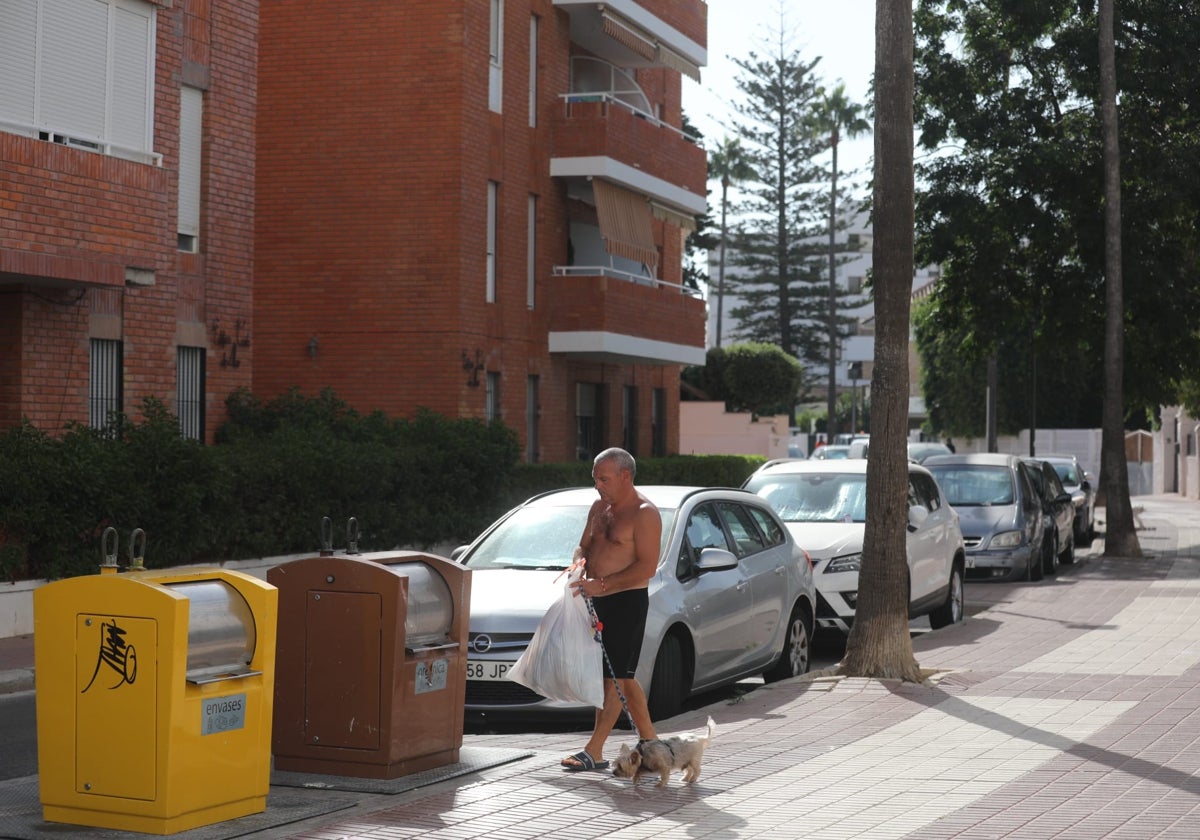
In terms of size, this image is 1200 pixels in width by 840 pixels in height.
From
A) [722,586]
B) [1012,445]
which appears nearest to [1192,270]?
[722,586]

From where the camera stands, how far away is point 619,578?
847cm

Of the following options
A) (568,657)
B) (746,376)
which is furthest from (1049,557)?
(746,376)

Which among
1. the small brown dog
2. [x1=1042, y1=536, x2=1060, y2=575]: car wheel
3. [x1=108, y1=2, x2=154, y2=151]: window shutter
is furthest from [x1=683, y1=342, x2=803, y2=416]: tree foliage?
the small brown dog

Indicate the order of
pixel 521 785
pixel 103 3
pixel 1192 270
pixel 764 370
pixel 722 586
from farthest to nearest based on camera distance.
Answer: pixel 764 370, pixel 1192 270, pixel 103 3, pixel 722 586, pixel 521 785

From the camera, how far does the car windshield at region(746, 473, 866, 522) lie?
1652 centimetres

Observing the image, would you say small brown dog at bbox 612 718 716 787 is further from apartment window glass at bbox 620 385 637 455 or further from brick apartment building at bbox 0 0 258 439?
apartment window glass at bbox 620 385 637 455

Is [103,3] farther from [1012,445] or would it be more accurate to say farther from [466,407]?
[1012,445]

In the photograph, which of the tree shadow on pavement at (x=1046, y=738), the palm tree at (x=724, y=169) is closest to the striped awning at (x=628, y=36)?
the tree shadow on pavement at (x=1046, y=738)

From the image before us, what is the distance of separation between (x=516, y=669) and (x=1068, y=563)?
1996 cm

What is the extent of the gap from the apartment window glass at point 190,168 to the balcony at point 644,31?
10.4 meters

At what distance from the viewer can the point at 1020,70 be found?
30781 millimetres

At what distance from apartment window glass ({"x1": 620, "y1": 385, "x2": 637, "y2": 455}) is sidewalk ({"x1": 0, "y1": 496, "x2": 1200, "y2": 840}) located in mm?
20967

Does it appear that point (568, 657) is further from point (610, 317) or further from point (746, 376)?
point (746, 376)

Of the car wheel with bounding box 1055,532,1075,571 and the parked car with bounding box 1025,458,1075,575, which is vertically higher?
the parked car with bounding box 1025,458,1075,575
